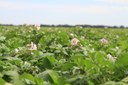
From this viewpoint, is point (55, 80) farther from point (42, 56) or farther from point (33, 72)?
point (42, 56)

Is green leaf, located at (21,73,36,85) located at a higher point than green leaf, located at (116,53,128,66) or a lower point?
lower

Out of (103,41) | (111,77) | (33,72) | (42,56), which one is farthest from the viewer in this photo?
(103,41)

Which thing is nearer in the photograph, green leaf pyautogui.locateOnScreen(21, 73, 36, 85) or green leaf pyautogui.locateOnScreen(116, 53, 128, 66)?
green leaf pyautogui.locateOnScreen(21, 73, 36, 85)

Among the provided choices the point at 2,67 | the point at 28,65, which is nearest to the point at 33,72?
the point at 28,65

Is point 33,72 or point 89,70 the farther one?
point 33,72

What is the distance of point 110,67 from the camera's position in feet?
8.20

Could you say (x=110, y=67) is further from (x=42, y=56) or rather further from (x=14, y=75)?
(x=42, y=56)

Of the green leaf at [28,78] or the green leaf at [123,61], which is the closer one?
the green leaf at [28,78]

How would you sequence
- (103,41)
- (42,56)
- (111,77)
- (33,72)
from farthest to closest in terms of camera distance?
(103,41)
(42,56)
(33,72)
(111,77)

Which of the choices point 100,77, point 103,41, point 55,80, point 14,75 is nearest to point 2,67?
point 14,75

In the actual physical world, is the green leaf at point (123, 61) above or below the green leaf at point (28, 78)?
above

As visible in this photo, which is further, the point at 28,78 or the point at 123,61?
the point at 123,61

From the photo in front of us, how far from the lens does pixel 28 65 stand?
288 cm

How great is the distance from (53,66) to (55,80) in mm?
695
